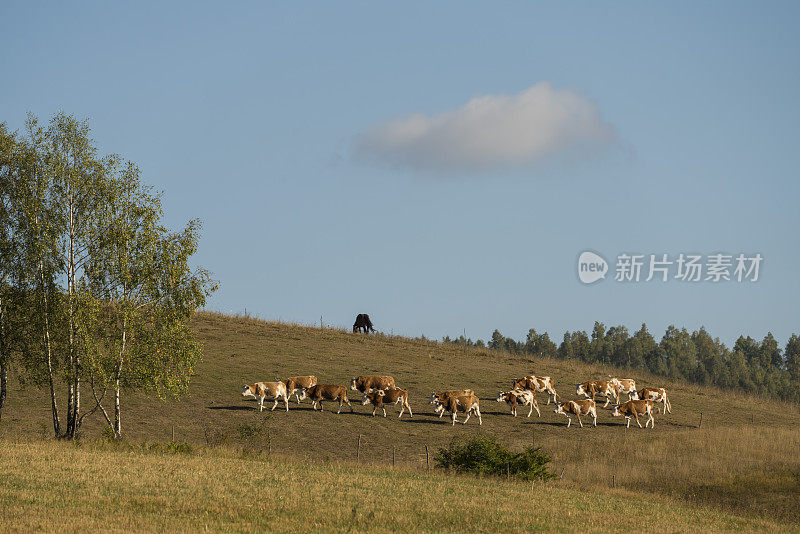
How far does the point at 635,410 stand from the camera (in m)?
54.9

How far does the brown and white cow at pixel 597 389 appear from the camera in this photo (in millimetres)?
61531

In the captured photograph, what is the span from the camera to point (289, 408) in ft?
168

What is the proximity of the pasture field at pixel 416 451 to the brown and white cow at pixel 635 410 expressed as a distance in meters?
0.72

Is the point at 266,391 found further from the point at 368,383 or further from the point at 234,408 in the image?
the point at 368,383

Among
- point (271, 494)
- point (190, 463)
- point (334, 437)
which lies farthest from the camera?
point (334, 437)

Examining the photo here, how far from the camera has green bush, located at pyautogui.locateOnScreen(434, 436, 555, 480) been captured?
37.2 metres

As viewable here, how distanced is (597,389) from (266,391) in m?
24.6

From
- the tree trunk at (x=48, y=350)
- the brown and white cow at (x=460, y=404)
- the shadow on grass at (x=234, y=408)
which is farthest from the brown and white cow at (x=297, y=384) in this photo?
the tree trunk at (x=48, y=350)

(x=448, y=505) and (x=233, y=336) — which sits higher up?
(x=233, y=336)

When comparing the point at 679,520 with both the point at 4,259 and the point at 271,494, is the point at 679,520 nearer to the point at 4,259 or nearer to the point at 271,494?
the point at 271,494

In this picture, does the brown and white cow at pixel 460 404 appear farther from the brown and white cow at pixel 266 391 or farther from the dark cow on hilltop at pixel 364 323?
the dark cow on hilltop at pixel 364 323

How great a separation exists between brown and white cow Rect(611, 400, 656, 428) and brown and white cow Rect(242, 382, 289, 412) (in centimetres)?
2058

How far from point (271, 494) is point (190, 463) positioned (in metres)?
6.70

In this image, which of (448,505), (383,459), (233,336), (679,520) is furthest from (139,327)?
(233,336)
